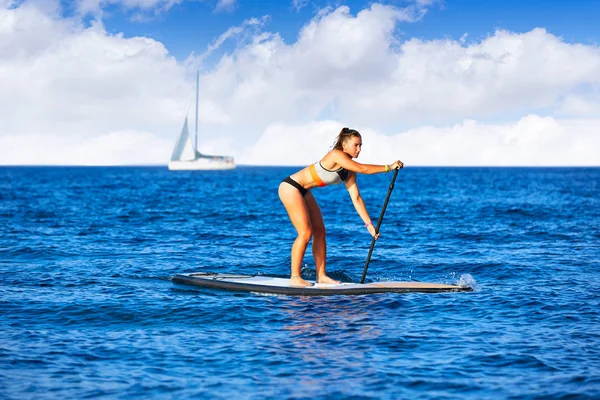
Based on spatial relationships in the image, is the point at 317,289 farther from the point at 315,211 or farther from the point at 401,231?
the point at 401,231

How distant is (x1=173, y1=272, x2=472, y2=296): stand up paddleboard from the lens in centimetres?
1057

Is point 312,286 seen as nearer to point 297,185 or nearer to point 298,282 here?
point 298,282

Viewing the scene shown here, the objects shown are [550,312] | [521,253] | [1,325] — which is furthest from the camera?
[521,253]

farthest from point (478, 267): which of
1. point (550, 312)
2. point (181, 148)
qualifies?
point (181, 148)

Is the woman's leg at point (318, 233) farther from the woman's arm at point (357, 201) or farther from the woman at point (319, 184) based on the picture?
the woman's arm at point (357, 201)

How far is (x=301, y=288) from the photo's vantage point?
1059 centimetres

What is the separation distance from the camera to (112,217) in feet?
94.3

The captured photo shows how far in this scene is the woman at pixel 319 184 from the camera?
33.1 feet

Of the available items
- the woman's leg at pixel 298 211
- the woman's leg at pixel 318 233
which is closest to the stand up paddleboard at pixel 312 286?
the woman's leg at pixel 318 233

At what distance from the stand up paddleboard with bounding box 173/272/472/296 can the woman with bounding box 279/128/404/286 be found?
10.9 inches

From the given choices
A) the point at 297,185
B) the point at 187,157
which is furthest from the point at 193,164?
the point at 297,185

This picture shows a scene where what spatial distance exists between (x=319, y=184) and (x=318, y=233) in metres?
0.90

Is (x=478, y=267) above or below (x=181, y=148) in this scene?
below

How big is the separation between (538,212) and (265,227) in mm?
15038
